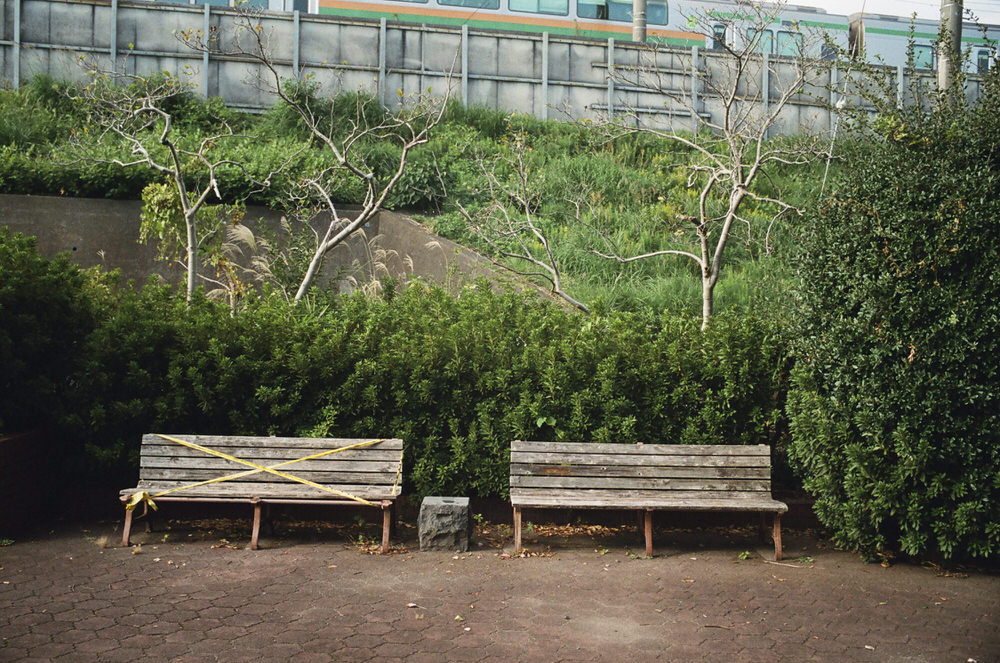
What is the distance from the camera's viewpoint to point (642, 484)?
629 cm

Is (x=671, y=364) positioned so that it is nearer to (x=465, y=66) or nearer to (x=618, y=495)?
(x=618, y=495)

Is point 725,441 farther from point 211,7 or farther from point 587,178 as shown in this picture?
point 211,7

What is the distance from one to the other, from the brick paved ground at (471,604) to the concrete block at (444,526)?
0.51 feet

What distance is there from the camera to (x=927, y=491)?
551 centimetres

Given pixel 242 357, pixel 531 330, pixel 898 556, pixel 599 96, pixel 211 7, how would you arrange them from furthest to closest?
pixel 599 96
pixel 211 7
pixel 531 330
pixel 242 357
pixel 898 556

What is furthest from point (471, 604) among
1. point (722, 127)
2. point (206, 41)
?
point (206, 41)

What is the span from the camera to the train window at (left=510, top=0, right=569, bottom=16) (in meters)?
18.9

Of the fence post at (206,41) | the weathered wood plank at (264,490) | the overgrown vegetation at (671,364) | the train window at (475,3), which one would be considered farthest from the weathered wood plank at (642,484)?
the train window at (475,3)

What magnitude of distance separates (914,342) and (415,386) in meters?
3.63

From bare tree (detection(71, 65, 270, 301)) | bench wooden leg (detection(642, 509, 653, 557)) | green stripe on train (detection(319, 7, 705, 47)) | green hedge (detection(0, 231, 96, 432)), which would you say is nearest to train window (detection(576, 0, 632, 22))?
green stripe on train (detection(319, 7, 705, 47))

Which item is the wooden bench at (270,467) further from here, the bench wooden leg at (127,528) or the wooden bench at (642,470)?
the wooden bench at (642,470)

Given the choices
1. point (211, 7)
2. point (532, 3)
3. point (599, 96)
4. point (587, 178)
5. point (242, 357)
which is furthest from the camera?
point (532, 3)

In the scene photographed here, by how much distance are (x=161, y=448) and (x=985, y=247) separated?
601 centimetres

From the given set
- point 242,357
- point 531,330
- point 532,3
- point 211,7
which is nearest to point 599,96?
point 532,3
